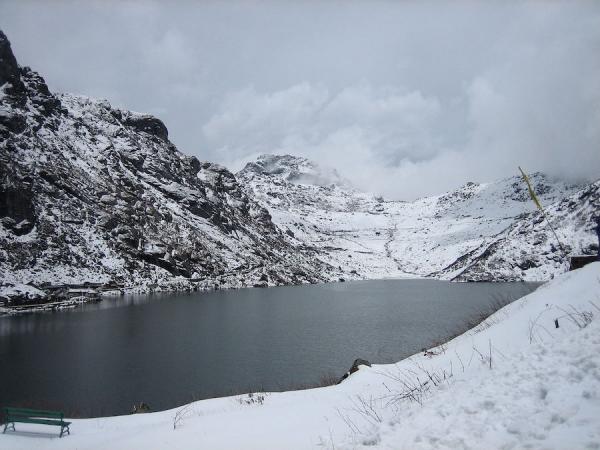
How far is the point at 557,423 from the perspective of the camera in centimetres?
604

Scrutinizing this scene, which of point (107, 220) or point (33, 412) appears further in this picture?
point (107, 220)

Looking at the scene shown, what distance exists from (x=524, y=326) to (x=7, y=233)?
125774 millimetres

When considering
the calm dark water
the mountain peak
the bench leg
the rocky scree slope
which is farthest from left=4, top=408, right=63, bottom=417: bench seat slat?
the mountain peak

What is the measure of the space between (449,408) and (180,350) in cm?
4615

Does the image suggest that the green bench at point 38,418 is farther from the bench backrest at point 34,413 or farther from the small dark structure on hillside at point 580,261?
the small dark structure on hillside at point 580,261

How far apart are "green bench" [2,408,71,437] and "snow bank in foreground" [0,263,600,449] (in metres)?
0.48

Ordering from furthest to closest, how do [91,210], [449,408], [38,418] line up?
[91,210]
[38,418]
[449,408]

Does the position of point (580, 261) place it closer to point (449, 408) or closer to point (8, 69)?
point (449, 408)

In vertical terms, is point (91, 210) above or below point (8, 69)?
below

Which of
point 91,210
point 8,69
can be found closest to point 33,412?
point 91,210

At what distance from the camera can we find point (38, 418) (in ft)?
48.7

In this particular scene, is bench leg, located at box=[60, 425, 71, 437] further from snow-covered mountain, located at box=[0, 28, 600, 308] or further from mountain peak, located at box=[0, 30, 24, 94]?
mountain peak, located at box=[0, 30, 24, 94]

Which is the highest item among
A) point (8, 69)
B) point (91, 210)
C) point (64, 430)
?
point (8, 69)

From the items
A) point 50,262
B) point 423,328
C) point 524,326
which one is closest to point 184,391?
point 524,326
